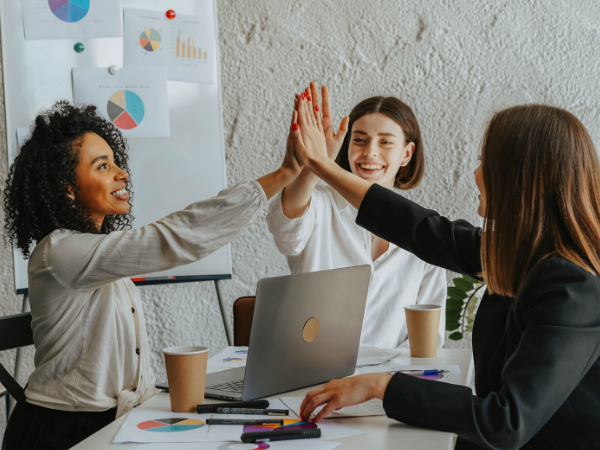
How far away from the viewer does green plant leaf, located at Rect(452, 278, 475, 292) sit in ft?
6.54

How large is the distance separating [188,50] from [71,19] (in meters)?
0.43

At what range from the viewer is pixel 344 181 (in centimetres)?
118

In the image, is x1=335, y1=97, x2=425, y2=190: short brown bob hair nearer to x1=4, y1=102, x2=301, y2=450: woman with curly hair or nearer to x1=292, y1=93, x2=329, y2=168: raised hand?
x1=292, y1=93, x2=329, y2=168: raised hand

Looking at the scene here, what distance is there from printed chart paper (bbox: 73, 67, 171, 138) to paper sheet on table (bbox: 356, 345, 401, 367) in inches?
48.7

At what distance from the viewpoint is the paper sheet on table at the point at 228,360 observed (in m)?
1.17

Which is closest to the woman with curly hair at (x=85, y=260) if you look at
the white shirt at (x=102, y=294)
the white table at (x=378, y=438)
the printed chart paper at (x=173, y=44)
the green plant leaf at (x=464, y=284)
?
the white shirt at (x=102, y=294)

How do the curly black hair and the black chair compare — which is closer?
the curly black hair

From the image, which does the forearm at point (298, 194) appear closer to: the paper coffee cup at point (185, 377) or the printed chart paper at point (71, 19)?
the paper coffee cup at point (185, 377)

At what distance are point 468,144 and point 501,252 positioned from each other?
157 cm

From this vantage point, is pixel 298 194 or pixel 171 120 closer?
pixel 298 194

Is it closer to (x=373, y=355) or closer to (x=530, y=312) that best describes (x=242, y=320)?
(x=373, y=355)

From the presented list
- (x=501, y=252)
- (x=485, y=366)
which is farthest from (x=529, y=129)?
(x=485, y=366)

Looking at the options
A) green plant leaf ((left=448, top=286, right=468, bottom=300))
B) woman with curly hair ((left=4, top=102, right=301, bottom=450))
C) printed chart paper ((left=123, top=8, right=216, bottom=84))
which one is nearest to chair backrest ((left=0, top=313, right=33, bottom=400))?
woman with curly hair ((left=4, top=102, right=301, bottom=450))

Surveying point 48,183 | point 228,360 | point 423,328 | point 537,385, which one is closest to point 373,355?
point 423,328
